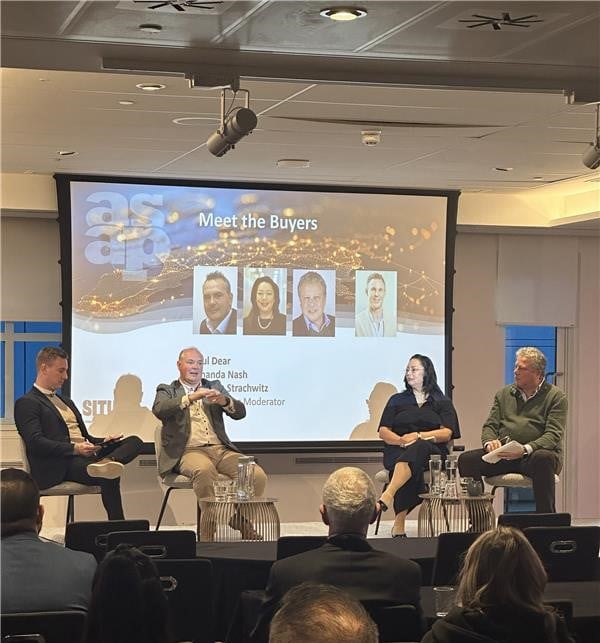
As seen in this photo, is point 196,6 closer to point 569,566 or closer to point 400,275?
point 569,566

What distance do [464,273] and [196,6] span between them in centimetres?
647

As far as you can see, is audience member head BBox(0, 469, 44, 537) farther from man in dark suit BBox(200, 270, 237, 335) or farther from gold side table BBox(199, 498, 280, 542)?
man in dark suit BBox(200, 270, 237, 335)

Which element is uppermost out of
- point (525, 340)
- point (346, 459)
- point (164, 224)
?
point (164, 224)

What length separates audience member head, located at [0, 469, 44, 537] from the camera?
128 inches

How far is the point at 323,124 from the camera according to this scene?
22.1ft

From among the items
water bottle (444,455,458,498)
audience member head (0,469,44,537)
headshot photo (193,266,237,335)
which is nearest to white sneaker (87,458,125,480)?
headshot photo (193,266,237,335)

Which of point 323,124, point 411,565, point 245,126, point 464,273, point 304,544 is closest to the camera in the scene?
point 411,565

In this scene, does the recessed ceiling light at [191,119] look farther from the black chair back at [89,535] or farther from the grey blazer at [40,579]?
the grey blazer at [40,579]

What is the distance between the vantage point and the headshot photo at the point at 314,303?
953 cm

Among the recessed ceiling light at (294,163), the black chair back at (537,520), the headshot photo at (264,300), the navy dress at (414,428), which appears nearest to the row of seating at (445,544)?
the black chair back at (537,520)

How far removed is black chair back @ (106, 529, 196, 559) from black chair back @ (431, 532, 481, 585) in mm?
924

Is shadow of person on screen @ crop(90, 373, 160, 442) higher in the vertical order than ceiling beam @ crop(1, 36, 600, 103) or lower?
lower

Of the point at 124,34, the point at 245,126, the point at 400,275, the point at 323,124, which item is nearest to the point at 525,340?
the point at 400,275

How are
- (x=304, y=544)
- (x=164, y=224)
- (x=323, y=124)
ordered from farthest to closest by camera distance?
1. (x=164, y=224)
2. (x=323, y=124)
3. (x=304, y=544)
